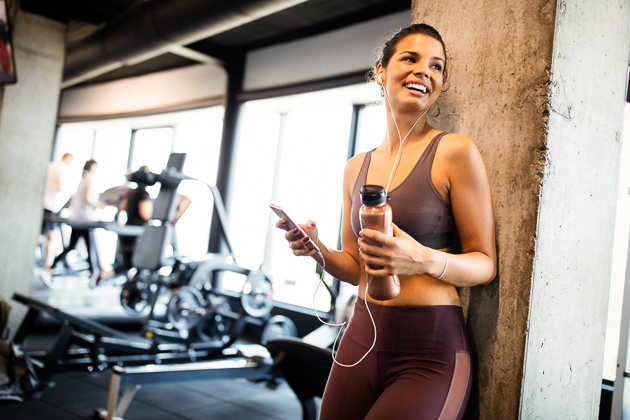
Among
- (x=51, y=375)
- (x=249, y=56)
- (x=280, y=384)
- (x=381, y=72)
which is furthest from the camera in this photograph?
(x=249, y=56)

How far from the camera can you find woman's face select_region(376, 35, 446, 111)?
1223mm

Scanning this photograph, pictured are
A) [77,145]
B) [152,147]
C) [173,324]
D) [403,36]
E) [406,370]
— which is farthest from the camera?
[77,145]

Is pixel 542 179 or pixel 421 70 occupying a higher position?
pixel 421 70

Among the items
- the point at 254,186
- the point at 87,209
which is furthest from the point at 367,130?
the point at 87,209

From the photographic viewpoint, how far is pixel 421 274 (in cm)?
119

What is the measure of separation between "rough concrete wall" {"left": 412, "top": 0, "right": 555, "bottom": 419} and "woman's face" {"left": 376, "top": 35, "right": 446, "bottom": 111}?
0.67ft

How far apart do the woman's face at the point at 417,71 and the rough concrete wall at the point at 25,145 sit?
4698 millimetres

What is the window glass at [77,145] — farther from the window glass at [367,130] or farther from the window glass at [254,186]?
the window glass at [367,130]

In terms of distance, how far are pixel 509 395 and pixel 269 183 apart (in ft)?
19.4

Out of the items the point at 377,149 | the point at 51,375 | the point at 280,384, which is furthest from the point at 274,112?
the point at 377,149

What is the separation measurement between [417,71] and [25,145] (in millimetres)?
4792

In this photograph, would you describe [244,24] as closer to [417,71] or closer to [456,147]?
[417,71]

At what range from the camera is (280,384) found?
428 cm

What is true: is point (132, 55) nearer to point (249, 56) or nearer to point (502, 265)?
point (249, 56)
